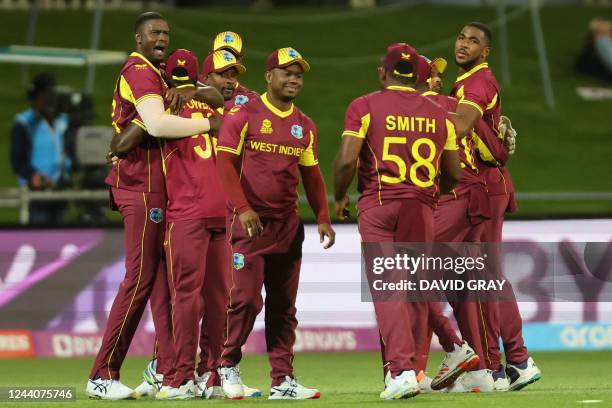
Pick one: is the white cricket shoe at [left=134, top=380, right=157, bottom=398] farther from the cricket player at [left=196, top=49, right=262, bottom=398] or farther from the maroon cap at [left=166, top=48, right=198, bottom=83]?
the maroon cap at [left=166, top=48, right=198, bottom=83]

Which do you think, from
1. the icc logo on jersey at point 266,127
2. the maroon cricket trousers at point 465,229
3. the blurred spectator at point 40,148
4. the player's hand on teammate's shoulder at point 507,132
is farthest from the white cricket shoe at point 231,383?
the blurred spectator at point 40,148

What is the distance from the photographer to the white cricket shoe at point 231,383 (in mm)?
9984

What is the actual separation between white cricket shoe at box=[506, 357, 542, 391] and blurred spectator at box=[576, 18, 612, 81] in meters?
15.2

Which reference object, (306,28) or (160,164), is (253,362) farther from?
(306,28)

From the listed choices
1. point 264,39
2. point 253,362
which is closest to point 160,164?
point 253,362

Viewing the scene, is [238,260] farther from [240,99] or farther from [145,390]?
[240,99]

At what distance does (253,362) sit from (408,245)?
15.3 ft

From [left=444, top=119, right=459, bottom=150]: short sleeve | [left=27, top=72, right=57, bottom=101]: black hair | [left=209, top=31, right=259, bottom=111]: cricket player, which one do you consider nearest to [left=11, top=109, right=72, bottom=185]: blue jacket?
[left=27, top=72, right=57, bottom=101]: black hair

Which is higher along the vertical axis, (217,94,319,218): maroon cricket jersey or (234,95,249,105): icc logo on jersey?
(234,95,249,105): icc logo on jersey

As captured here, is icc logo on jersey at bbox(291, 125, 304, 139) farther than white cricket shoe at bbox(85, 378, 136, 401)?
No

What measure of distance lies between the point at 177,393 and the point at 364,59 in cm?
1711

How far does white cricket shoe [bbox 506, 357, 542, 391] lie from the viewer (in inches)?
428

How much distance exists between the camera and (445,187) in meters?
10.2

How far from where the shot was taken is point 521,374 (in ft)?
35.9
